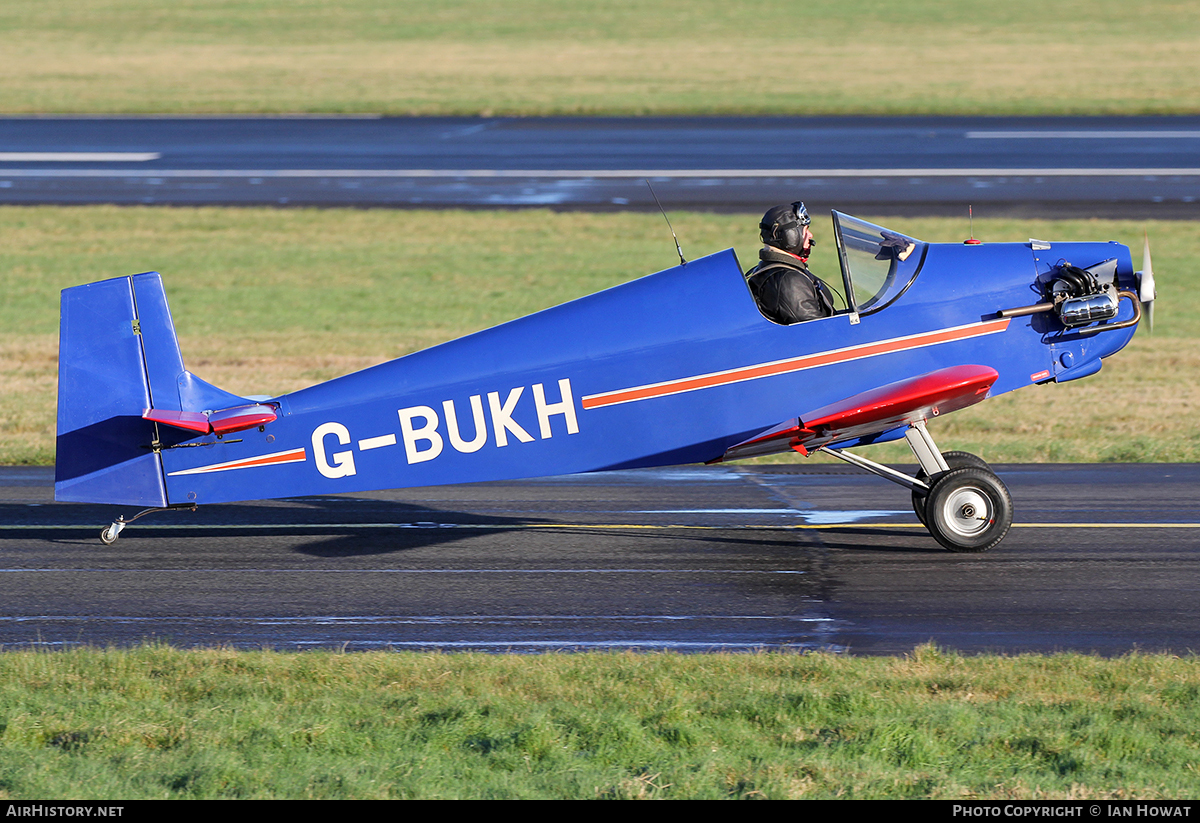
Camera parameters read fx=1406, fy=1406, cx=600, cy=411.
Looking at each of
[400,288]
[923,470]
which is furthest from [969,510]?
[400,288]

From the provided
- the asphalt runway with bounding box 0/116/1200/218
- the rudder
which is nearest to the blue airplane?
the rudder

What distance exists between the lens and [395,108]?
1681 inches

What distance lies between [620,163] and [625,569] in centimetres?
2356

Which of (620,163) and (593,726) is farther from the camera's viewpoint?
(620,163)

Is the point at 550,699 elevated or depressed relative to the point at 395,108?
depressed

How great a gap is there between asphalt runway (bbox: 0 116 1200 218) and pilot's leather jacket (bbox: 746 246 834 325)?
1713 centimetres

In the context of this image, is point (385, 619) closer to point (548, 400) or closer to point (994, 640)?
point (548, 400)

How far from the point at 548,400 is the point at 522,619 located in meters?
1.64

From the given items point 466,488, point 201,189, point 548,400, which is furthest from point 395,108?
point 548,400

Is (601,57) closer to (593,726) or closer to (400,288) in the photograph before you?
(400,288)

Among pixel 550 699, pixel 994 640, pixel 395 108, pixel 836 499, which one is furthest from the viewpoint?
pixel 395 108

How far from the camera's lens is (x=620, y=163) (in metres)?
32.5

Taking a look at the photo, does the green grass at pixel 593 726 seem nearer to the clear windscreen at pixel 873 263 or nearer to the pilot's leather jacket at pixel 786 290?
the pilot's leather jacket at pixel 786 290

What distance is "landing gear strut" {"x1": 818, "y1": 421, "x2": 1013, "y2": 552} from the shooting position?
33.2 ft
